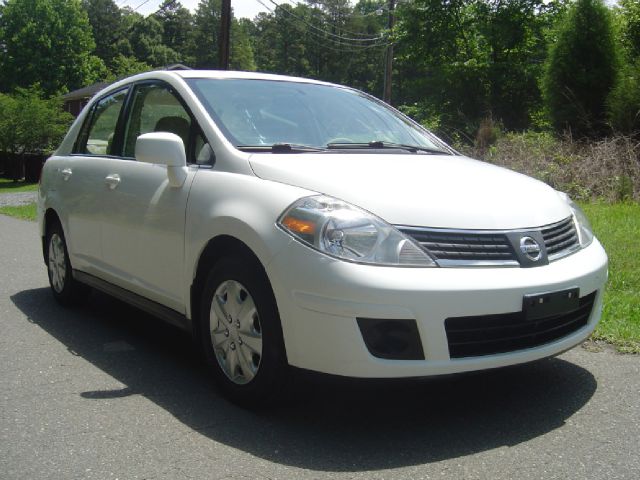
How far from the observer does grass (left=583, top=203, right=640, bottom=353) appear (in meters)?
5.06

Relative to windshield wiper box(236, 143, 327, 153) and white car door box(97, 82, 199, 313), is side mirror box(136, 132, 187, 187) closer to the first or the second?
white car door box(97, 82, 199, 313)

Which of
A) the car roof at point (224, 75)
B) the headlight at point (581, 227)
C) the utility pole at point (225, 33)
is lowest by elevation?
the headlight at point (581, 227)

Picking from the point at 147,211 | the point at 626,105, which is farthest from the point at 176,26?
the point at 147,211

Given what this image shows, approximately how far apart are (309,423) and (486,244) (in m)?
1.19

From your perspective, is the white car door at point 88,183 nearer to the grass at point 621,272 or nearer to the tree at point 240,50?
the grass at point 621,272

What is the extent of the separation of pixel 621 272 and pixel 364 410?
12.3 feet

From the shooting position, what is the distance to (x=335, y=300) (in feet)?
10.5

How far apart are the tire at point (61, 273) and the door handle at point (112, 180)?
3.52 ft

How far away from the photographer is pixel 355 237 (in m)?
3.29

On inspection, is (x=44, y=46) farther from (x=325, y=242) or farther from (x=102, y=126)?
(x=325, y=242)

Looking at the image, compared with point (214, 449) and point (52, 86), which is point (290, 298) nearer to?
point (214, 449)

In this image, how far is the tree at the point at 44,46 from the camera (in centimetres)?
6862

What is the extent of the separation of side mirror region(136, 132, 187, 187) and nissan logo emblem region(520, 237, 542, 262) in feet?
6.09

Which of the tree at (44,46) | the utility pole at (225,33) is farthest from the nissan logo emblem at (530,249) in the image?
the tree at (44,46)
